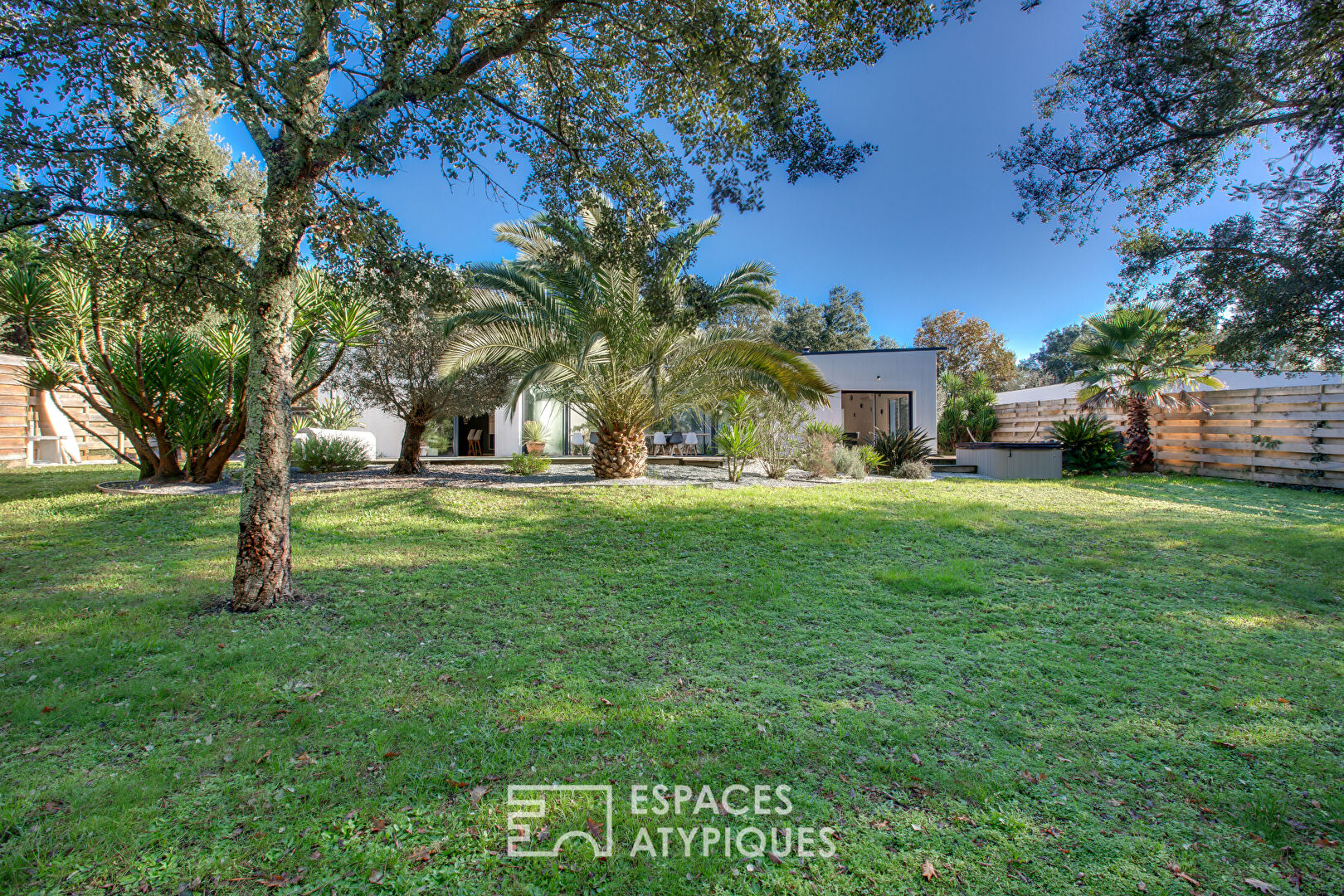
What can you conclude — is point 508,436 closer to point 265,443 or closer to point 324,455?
point 324,455

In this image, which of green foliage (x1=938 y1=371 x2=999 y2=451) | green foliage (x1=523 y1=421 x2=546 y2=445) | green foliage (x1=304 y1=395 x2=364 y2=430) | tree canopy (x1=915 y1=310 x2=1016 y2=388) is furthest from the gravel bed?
tree canopy (x1=915 y1=310 x2=1016 y2=388)

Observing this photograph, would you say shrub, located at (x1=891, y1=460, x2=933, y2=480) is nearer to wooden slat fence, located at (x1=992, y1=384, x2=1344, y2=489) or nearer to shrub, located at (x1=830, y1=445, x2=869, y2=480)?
shrub, located at (x1=830, y1=445, x2=869, y2=480)

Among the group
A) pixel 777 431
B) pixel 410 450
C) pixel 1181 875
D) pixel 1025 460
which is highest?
pixel 777 431

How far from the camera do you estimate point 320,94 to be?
419 cm

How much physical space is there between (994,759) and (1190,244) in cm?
725

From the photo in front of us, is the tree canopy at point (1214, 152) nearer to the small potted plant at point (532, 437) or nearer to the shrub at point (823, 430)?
the shrub at point (823, 430)

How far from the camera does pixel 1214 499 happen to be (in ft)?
29.5

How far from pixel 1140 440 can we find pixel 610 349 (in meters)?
13.0

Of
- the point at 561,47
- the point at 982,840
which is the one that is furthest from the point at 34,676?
the point at 561,47

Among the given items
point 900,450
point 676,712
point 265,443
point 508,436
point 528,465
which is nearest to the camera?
point 676,712

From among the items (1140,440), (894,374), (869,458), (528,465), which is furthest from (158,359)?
(1140,440)

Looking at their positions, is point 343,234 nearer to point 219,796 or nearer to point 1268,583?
point 219,796

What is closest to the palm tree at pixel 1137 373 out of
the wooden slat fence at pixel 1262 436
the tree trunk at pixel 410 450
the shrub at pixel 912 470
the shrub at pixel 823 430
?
the wooden slat fence at pixel 1262 436

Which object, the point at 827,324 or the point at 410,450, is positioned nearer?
the point at 410,450
